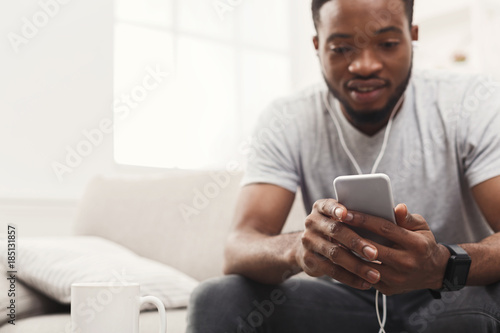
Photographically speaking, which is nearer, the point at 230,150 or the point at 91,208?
the point at 91,208

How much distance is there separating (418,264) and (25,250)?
3.33ft

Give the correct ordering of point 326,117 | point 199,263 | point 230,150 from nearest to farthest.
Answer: point 326,117
point 199,263
point 230,150

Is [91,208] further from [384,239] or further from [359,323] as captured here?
[384,239]

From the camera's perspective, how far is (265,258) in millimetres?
1038

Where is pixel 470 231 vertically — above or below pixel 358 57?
below

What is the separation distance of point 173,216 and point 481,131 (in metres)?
0.95

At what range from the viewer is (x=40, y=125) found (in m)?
2.12

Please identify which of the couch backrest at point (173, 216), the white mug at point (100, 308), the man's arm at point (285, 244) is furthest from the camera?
the couch backrest at point (173, 216)

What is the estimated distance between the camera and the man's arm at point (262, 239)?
3.37 ft

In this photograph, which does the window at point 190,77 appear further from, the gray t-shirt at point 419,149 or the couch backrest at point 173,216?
the gray t-shirt at point 419,149

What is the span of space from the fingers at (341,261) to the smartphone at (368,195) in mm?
44

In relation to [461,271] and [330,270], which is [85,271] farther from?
[461,271]

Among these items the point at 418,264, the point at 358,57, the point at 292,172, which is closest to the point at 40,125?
the point at 292,172

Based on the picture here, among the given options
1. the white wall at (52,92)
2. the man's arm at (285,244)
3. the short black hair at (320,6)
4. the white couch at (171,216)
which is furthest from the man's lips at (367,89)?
the white wall at (52,92)
